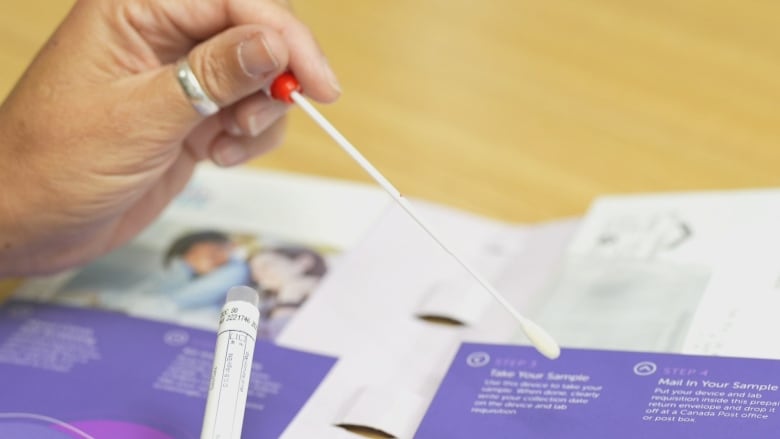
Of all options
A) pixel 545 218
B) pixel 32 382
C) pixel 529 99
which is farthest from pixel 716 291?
pixel 32 382

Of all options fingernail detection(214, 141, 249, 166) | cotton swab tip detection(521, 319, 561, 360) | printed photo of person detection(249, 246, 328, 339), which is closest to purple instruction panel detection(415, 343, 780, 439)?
cotton swab tip detection(521, 319, 561, 360)

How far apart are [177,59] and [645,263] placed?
1.19 feet

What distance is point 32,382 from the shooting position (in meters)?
0.63

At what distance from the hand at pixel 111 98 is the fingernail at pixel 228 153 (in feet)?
0.21

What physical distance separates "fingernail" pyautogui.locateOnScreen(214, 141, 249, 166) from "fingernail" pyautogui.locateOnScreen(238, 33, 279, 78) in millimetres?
161

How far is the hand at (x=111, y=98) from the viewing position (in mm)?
637

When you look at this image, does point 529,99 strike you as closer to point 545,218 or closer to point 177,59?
point 545,218

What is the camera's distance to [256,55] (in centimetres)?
60

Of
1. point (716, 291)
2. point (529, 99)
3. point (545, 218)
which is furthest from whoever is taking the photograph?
point (529, 99)

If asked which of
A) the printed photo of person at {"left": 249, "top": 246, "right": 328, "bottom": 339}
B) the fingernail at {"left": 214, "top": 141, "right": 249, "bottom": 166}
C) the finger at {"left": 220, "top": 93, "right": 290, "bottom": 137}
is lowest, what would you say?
the printed photo of person at {"left": 249, "top": 246, "right": 328, "bottom": 339}

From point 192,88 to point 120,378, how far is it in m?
0.19

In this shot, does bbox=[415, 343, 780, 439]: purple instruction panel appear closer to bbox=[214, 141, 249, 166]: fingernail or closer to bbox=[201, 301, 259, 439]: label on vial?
bbox=[201, 301, 259, 439]: label on vial

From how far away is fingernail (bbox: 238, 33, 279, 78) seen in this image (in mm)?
597

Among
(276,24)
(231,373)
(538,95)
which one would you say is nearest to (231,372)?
(231,373)
